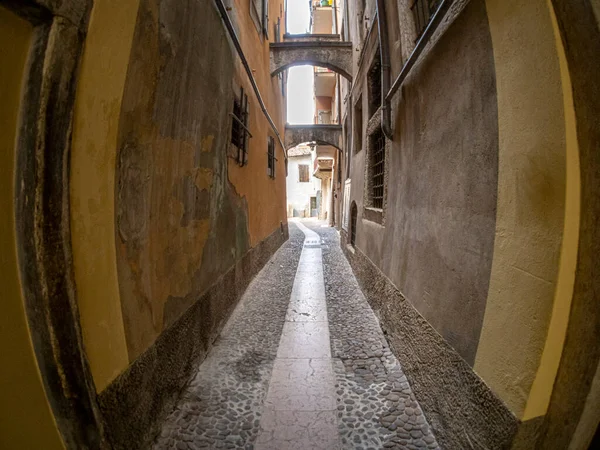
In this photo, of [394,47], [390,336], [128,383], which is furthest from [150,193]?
[394,47]

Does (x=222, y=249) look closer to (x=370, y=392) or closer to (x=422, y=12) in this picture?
(x=370, y=392)

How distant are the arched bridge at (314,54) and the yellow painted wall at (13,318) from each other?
9069mm

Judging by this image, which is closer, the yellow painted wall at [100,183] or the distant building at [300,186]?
the yellow painted wall at [100,183]

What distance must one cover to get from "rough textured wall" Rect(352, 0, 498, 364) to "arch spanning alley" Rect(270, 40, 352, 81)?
23.5 feet

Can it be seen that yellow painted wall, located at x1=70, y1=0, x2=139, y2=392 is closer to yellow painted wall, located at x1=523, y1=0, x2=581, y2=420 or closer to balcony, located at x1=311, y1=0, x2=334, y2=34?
yellow painted wall, located at x1=523, y1=0, x2=581, y2=420

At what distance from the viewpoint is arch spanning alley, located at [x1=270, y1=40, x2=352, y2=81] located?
9305mm

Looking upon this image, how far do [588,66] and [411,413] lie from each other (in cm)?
236

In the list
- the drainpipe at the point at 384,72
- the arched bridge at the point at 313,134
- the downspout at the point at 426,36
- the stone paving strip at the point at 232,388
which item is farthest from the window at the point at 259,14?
the arched bridge at the point at 313,134

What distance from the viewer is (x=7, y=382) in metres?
1.19

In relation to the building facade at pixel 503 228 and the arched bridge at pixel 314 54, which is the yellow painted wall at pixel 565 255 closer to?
the building facade at pixel 503 228

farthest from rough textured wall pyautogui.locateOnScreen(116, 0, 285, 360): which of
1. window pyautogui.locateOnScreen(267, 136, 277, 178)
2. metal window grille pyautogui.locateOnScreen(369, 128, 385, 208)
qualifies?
window pyautogui.locateOnScreen(267, 136, 277, 178)

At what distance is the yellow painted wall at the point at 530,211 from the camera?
3.81 feet

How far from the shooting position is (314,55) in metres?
9.69

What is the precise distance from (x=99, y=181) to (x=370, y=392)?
2.54 m
